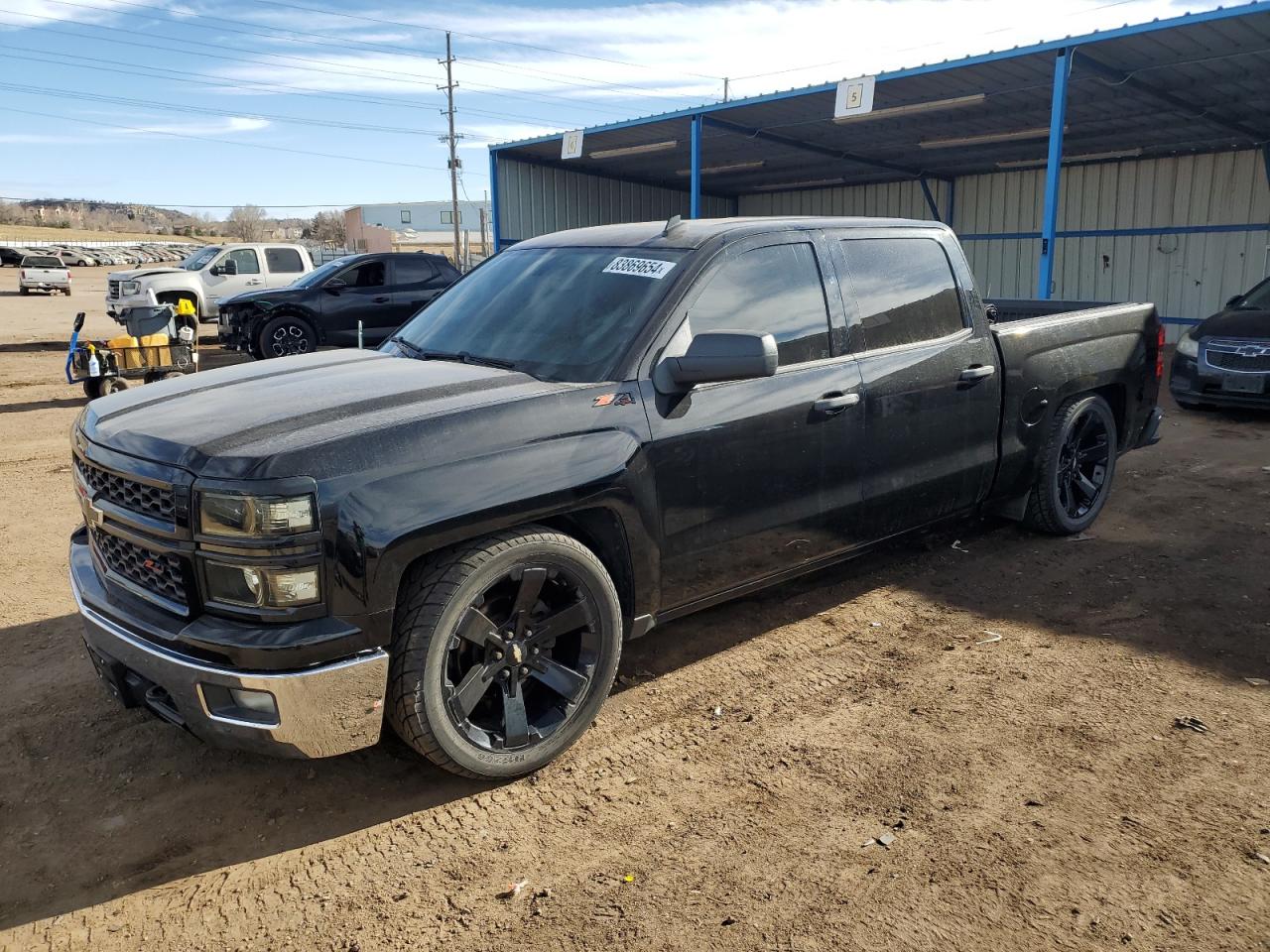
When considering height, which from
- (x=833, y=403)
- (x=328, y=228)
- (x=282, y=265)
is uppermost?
(x=328, y=228)

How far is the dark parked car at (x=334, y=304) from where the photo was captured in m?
14.6

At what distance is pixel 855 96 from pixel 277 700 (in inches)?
536

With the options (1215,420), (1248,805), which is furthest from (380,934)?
(1215,420)

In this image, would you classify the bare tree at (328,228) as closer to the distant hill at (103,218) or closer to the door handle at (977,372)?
the distant hill at (103,218)

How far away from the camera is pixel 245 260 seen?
65.3ft

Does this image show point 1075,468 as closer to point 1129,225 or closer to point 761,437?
point 761,437

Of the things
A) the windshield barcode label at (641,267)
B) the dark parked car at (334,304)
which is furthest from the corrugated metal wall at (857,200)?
the windshield barcode label at (641,267)

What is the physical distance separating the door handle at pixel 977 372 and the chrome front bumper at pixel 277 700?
3.15 meters

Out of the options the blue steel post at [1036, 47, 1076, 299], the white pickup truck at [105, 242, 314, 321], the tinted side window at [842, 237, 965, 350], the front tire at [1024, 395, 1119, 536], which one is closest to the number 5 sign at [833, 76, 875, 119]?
the blue steel post at [1036, 47, 1076, 299]

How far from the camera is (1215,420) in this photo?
10.0 m

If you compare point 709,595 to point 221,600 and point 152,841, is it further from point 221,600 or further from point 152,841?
point 152,841

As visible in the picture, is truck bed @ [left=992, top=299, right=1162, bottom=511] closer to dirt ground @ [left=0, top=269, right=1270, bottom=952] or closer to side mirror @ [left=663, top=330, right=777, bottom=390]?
dirt ground @ [left=0, top=269, right=1270, bottom=952]

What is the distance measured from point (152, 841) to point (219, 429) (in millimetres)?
1292

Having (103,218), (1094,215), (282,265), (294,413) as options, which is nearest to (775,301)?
(294,413)
